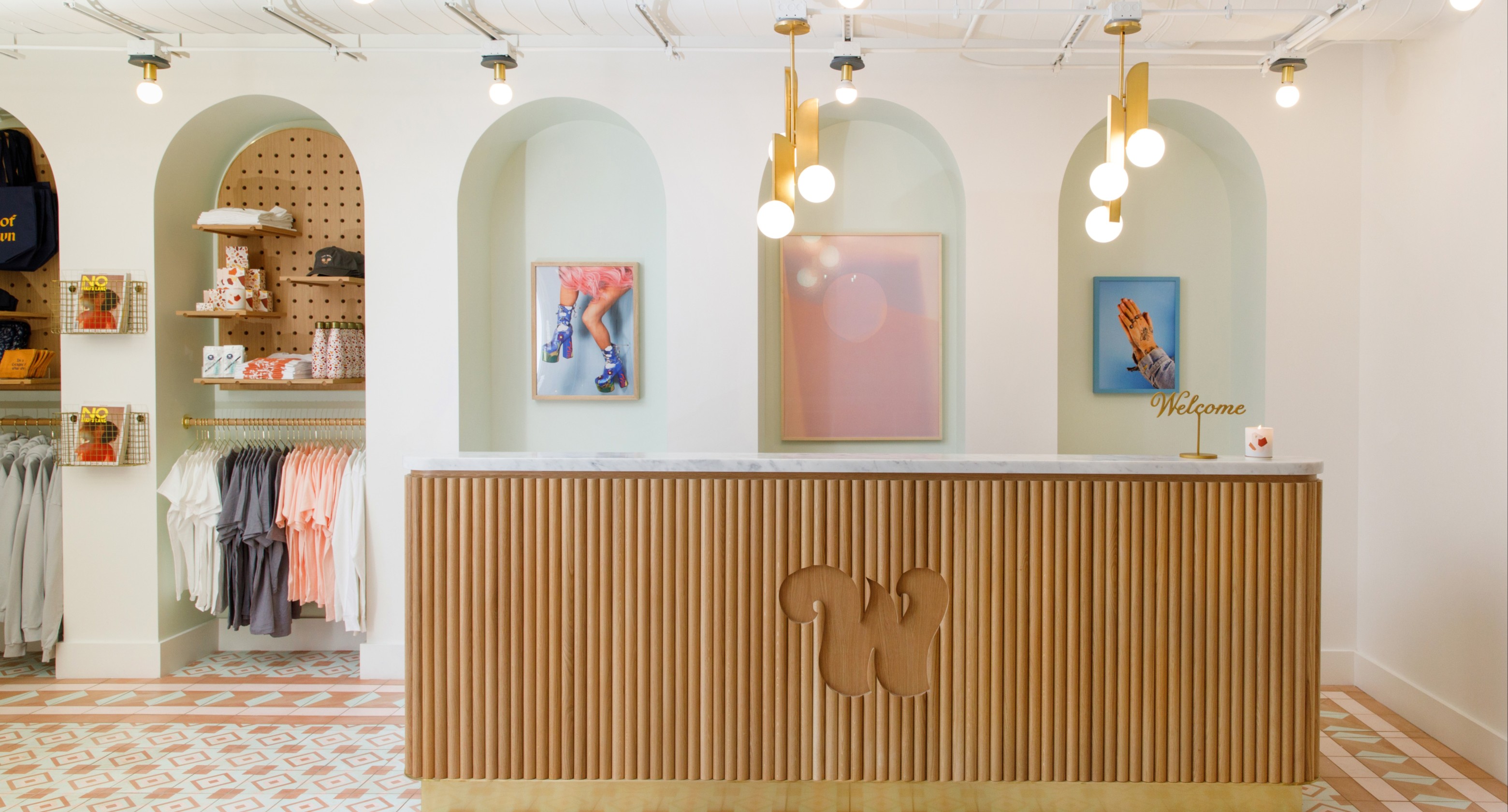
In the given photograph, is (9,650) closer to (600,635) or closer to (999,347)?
(600,635)

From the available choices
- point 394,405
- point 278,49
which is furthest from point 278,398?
point 278,49

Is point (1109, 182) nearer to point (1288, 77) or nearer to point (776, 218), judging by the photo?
point (776, 218)

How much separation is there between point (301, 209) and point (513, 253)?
4.29 ft

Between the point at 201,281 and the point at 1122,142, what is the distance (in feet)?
16.3

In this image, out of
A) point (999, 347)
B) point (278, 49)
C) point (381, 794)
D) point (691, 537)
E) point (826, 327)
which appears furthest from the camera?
point (826, 327)

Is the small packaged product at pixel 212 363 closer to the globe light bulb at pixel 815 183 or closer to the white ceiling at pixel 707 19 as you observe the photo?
the white ceiling at pixel 707 19

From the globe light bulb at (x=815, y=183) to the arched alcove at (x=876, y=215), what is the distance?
1872mm

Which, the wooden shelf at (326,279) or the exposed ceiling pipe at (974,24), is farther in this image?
the wooden shelf at (326,279)

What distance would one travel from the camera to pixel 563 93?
14.5 feet

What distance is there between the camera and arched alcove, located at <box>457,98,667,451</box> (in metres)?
4.85

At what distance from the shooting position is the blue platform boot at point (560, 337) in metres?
4.83

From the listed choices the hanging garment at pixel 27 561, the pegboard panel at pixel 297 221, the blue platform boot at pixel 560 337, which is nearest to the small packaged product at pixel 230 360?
the pegboard panel at pixel 297 221

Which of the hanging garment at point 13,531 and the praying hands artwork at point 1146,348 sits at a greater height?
the praying hands artwork at point 1146,348

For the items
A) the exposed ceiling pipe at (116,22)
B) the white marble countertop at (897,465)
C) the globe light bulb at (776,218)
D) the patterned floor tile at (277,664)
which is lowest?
the patterned floor tile at (277,664)
